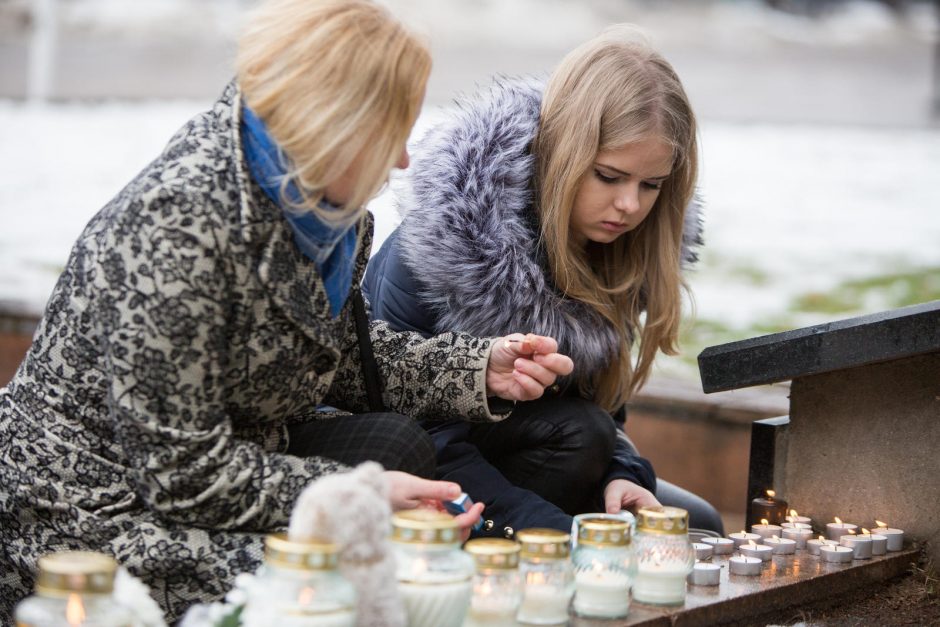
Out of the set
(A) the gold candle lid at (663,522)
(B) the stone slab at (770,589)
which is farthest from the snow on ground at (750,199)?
(A) the gold candle lid at (663,522)

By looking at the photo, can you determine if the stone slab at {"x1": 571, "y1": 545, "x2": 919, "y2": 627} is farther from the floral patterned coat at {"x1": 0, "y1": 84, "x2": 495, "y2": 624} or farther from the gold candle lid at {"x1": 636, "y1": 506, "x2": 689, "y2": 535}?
the floral patterned coat at {"x1": 0, "y1": 84, "x2": 495, "y2": 624}

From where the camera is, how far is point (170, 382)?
162 centimetres

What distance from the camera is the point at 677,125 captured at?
2.55 meters

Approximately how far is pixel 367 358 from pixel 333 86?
0.69 m

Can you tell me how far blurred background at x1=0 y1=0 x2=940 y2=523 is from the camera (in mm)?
6477

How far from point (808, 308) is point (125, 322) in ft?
16.9

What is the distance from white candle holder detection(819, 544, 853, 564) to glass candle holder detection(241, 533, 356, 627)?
4.05 feet

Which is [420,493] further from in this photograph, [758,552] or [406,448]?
[758,552]

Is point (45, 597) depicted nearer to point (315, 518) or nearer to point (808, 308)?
point (315, 518)

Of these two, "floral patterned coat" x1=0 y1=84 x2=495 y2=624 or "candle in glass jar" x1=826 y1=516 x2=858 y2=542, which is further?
"candle in glass jar" x1=826 y1=516 x2=858 y2=542

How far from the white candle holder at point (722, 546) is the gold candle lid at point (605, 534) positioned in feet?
1.90

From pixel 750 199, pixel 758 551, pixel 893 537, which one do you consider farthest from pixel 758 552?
pixel 750 199

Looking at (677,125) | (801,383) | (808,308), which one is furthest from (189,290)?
(808,308)

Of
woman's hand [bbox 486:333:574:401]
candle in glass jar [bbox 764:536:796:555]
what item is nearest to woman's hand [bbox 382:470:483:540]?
woman's hand [bbox 486:333:574:401]
